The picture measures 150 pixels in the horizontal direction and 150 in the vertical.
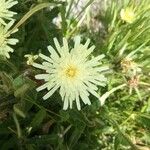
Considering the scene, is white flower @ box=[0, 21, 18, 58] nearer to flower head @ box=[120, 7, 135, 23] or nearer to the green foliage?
the green foliage

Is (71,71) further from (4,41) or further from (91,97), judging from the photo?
(91,97)

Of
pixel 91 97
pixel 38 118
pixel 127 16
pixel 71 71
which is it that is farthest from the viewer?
→ pixel 127 16

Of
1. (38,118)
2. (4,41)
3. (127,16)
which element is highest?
(127,16)

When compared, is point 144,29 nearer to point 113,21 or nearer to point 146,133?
point 113,21

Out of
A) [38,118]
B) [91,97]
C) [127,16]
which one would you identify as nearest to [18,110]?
[38,118]

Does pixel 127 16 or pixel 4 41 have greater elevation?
pixel 127 16

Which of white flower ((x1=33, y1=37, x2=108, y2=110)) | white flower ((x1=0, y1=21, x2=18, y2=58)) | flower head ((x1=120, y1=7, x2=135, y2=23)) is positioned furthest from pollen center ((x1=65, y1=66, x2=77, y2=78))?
flower head ((x1=120, y1=7, x2=135, y2=23))

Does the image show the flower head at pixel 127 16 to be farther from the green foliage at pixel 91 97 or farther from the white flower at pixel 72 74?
the white flower at pixel 72 74
